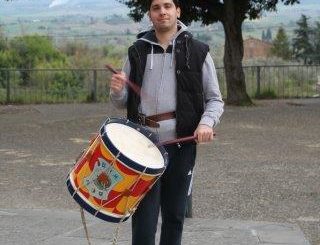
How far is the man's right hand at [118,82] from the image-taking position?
401 centimetres

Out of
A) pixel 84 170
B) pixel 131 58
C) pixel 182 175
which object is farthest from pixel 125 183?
pixel 131 58

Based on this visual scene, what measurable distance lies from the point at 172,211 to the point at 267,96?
17030mm

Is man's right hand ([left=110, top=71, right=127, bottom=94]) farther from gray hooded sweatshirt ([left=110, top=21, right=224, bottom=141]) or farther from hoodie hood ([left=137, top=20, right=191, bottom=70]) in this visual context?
hoodie hood ([left=137, top=20, right=191, bottom=70])

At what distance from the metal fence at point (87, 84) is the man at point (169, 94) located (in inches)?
633

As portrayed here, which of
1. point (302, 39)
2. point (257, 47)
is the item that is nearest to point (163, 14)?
Result: point (302, 39)

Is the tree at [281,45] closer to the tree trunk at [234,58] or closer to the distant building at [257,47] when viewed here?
the distant building at [257,47]

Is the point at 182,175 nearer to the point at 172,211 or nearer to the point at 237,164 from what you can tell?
the point at 172,211

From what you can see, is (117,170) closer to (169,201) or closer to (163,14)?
(169,201)

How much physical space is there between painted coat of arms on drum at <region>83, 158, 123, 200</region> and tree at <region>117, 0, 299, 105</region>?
46.9 ft

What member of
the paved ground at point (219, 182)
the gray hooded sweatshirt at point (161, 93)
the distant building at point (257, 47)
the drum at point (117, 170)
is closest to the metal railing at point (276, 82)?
the paved ground at point (219, 182)

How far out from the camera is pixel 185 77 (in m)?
4.16

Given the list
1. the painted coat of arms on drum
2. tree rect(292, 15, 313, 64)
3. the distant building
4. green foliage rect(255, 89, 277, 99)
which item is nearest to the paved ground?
the painted coat of arms on drum

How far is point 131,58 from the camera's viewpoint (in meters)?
4.23

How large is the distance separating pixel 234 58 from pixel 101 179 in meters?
14.9
